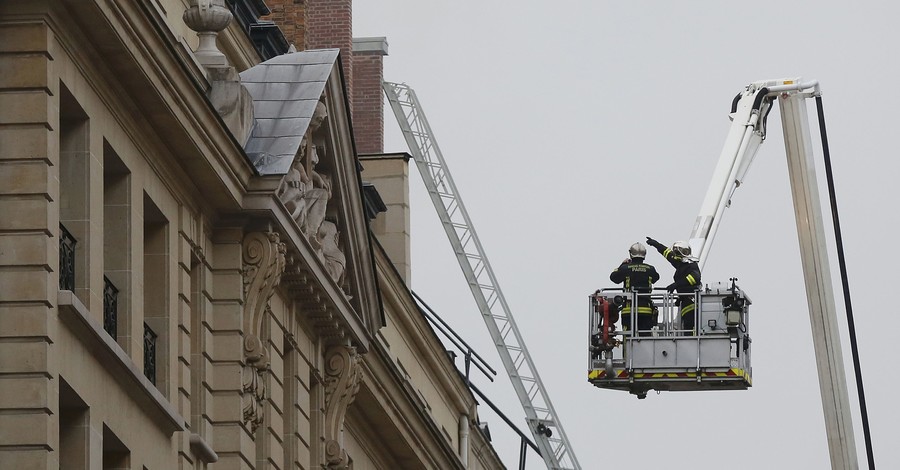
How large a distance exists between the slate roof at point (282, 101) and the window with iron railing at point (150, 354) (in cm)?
353

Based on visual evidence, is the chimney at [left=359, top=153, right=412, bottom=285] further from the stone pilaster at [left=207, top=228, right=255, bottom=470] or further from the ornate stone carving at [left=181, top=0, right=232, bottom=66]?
the ornate stone carving at [left=181, top=0, right=232, bottom=66]

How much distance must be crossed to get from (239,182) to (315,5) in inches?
852

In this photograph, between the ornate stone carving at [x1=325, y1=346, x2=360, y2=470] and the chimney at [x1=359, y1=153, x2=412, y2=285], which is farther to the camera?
the chimney at [x1=359, y1=153, x2=412, y2=285]

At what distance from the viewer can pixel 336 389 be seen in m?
42.4

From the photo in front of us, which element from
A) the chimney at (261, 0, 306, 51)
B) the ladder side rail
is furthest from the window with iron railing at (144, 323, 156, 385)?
the ladder side rail

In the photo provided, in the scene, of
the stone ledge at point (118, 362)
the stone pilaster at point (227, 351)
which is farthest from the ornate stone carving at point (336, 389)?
the stone ledge at point (118, 362)

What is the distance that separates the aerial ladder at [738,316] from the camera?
48.3 meters

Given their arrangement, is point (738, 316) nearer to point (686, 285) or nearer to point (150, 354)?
point (686, 285)

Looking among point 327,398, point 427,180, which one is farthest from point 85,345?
point 427,180

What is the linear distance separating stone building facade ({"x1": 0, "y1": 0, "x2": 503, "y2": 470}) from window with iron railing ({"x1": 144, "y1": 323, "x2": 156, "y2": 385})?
0.03 m

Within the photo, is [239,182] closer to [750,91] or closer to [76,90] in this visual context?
[76,90]

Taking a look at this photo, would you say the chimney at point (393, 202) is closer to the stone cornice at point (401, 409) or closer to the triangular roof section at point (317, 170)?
the stone cornice at point (401, 409)

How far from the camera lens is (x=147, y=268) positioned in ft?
111

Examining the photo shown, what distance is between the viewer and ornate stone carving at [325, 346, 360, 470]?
42.2 meters
